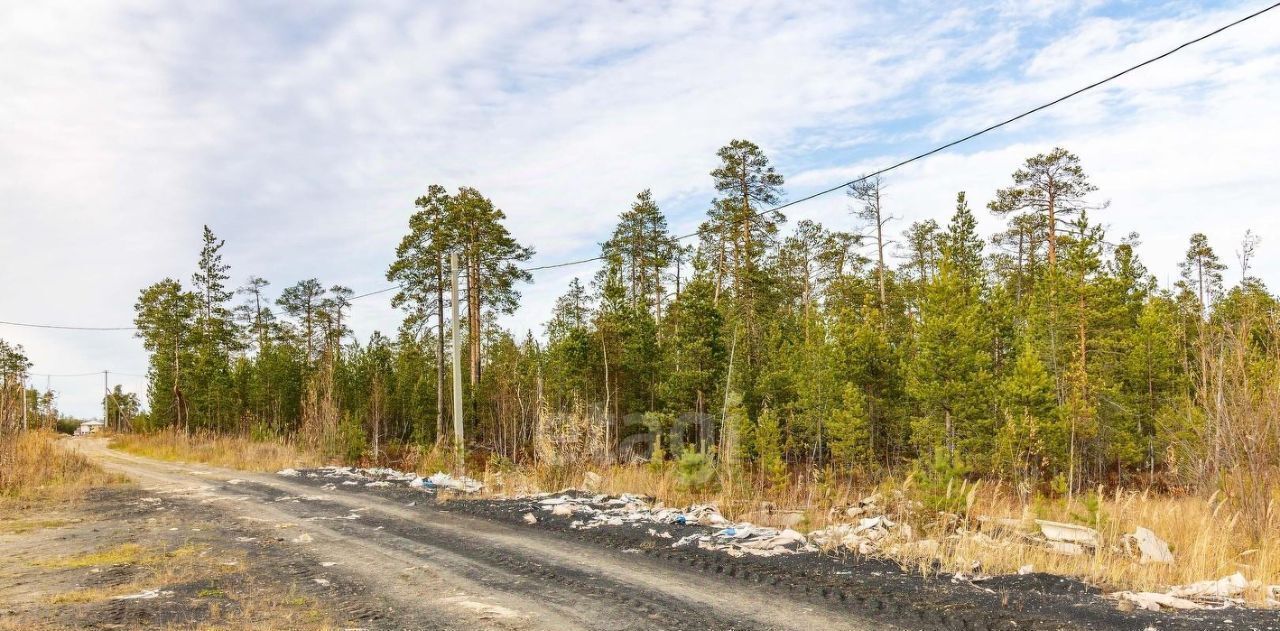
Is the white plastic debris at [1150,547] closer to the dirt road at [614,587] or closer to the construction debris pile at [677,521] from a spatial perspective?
the dirt road at [614,587]

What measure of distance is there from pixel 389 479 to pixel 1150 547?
46.9 ft

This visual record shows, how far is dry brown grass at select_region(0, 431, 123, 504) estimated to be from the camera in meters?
14.7

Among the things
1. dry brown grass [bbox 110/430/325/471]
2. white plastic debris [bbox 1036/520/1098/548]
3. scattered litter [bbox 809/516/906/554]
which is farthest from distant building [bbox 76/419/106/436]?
white plastic debris [bbox 1036/520/1098/548]

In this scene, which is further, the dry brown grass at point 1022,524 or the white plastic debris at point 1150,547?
the white plastic debris at point 1150,547

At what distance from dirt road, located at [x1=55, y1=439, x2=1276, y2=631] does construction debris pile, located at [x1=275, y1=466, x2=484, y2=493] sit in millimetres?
3765

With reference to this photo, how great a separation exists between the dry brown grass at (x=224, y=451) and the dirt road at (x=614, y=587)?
37.5 ft

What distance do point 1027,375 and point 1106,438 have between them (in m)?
8.31

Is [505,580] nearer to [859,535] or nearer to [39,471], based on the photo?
[859,535]

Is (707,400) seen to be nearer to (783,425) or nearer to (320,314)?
(783,425)

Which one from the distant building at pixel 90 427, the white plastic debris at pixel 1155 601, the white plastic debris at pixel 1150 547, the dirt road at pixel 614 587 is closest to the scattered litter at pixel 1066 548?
the white plastic debris at pixel 1150 547

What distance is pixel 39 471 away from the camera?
1677 centimetres

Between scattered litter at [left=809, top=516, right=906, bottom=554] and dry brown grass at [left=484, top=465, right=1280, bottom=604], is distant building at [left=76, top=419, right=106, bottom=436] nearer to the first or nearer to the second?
dry brown grass at [left=484, top=465, right=1280, bottom=604]

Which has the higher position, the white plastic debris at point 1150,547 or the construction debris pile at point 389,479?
the white plastic debris at point 1150,547

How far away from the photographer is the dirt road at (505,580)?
561cm
